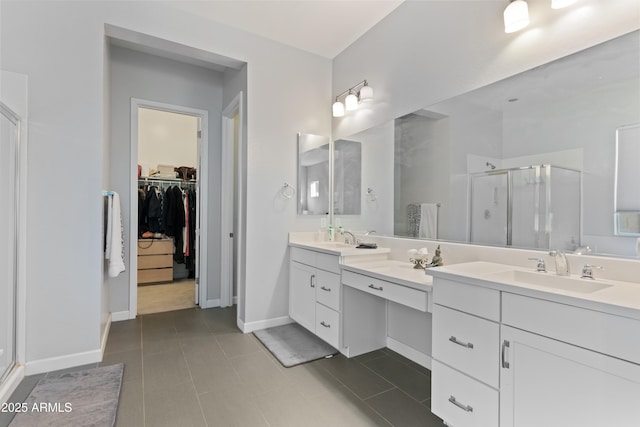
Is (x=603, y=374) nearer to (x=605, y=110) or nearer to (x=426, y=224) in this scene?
(x=605, y=110)

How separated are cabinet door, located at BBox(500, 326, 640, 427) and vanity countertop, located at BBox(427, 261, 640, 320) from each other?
0.38 feet

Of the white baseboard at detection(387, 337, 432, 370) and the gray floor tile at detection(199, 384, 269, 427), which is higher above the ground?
the white baseboard at detection(387, 337, 432, 370)

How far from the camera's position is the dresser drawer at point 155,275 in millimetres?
4748

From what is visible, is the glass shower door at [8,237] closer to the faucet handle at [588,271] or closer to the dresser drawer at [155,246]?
the dresser drawer at [155,246]

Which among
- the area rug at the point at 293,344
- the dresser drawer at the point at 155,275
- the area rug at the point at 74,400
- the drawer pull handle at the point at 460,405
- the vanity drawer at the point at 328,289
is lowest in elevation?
the area rug at the point at 293,344

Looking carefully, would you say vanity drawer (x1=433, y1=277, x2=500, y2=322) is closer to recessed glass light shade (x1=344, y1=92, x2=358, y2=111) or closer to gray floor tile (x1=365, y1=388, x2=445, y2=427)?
gray floor tile (x1=365, y1=388, x2=445, y2=427)

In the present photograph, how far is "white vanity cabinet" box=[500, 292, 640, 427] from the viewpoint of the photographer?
988 mm

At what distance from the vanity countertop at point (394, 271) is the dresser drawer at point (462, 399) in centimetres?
42

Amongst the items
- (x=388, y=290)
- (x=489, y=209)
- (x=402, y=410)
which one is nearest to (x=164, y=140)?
(x=388, y=290)

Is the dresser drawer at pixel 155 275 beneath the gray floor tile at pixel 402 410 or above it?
above

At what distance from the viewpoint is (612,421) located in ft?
3.34

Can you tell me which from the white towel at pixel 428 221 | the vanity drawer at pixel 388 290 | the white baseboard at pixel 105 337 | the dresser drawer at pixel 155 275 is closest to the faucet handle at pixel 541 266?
the vanity drawer at pixel 388 290

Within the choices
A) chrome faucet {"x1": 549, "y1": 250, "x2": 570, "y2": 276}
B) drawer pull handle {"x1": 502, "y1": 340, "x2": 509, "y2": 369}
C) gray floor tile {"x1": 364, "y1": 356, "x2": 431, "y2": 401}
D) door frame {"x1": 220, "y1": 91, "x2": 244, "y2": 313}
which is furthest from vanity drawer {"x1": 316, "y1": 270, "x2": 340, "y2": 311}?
door frame {"x1": 220, "y1": 91, "x2": 244, "y2": 313}

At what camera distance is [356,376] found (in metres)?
2.17
